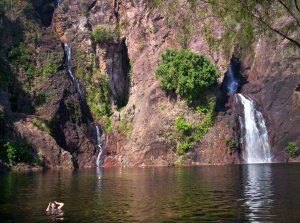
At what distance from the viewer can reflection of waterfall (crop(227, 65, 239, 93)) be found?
3169 inches

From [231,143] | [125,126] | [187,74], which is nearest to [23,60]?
[125,126]

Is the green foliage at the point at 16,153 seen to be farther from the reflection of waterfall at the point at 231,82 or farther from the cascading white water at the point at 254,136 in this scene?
the reflection of waterfall at the point at 231,82

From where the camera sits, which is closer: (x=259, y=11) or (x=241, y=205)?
(x=259, y=11)

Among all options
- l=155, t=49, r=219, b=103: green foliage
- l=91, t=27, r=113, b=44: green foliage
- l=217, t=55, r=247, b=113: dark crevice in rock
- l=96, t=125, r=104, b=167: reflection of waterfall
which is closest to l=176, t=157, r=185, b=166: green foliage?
l=155, t=49, r=219, b=103: green foliage

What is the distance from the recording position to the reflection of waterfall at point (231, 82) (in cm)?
8050

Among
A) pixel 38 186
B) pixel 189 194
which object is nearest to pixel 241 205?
pixel 189 194

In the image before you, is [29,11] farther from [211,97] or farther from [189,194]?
[189,194]

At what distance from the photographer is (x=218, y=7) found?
2186 centimetres

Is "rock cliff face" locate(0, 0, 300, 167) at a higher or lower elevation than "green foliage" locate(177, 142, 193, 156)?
higher

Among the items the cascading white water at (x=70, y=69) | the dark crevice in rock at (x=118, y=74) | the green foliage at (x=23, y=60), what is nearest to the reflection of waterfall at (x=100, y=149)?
the cascading white water at (x=70, y=69)

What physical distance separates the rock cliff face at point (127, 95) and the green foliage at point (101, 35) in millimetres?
1119

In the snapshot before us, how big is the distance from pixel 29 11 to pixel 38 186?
5477 cm

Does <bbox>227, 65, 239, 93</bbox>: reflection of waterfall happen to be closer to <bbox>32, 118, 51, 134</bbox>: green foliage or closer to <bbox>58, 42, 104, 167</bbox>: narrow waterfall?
<bbox>58, 42, 104, 167</bbox>: narrow waterfall

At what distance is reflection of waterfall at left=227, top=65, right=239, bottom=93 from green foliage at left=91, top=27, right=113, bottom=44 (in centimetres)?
2328
